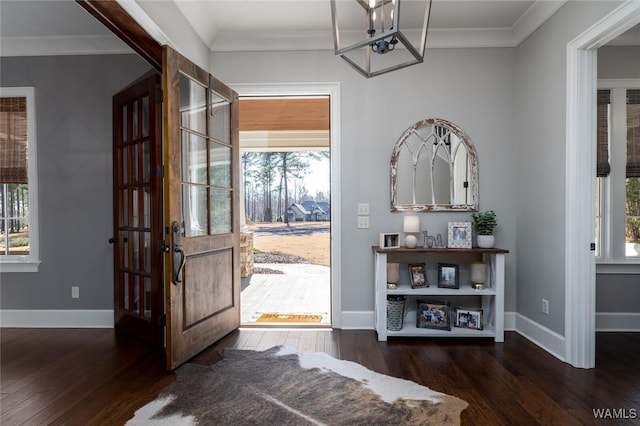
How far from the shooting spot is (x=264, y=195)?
735 centimetres

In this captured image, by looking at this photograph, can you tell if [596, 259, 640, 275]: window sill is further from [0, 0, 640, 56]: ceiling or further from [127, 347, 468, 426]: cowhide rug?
[127, 347, 468, 426]: cowhide rug

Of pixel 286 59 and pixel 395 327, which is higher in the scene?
pixel 286 59

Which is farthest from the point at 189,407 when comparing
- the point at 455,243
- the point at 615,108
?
the point at 615,108

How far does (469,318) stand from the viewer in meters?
3.17

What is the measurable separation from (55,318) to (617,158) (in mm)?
5734

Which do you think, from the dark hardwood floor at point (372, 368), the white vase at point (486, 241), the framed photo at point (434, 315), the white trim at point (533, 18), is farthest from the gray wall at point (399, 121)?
the dark hardwood floor at point (372, 368)

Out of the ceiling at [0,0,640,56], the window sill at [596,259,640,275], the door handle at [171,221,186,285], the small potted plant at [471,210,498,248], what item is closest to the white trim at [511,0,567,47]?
the ceiling at [0,0,640,56]

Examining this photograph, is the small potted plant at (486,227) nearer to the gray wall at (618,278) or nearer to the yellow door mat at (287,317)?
the gray wall at (618,278)

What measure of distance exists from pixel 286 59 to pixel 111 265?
2696 mm

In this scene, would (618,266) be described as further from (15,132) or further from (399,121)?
(15,132)

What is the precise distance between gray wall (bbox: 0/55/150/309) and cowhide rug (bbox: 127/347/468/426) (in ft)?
5.99

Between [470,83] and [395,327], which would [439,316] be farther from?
[470,83]

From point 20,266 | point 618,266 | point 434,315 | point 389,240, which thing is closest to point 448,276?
point 434,315

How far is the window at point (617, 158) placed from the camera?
3.44 meters
